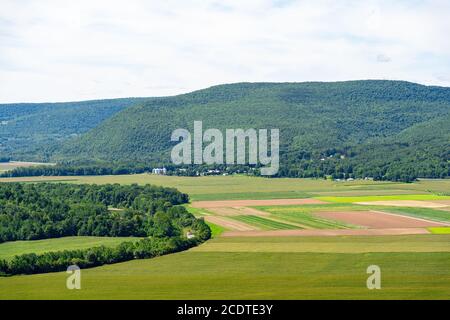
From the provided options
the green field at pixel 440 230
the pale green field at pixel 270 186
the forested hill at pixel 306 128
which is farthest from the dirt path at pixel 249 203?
the forested hill at pixel 306 128

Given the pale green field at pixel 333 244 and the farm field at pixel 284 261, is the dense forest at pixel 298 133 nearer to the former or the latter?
the farm field at pixel 284 261

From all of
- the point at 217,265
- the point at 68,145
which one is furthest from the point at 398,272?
the point at 68,145

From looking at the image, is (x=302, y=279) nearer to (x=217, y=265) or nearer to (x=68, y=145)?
(x=217, y=265)

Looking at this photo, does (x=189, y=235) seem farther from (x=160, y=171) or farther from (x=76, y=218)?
(x=160, y=171)

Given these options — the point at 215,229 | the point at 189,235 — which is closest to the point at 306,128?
the point at 215,229

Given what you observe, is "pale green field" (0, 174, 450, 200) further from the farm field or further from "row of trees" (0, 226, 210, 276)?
"row of trees" (0, 226, 210, 276)
